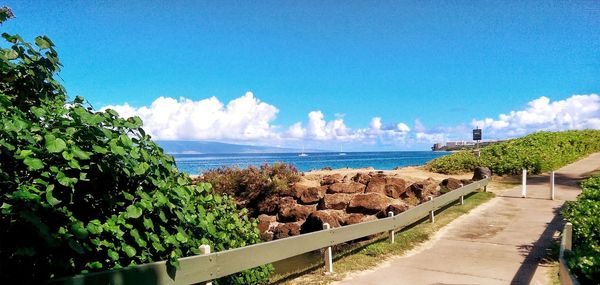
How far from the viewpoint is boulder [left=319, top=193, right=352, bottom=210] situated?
17.1 meters

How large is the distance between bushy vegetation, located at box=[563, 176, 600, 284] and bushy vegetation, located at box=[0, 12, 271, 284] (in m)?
4.24

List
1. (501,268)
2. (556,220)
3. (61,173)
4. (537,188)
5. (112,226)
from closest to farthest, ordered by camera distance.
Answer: (61,173) < (112,226) < (501,268) < (556,220) < (537,188)

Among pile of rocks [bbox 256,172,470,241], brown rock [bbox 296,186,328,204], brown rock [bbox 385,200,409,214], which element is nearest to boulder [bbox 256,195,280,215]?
pile of rocks [bbox 256,172,470,241]

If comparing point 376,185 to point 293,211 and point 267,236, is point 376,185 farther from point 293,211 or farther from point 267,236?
point 267,236

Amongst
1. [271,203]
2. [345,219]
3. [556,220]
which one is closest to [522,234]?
[556,220]

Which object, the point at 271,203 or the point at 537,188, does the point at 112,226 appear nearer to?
the point at 271,203

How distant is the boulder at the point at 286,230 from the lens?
16266 millimetres

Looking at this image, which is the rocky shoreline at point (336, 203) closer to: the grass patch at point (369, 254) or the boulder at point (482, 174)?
the boulder at point (482, 174)

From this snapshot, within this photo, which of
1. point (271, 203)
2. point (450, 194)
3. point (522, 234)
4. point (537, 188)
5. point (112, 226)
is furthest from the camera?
point (537, 188)

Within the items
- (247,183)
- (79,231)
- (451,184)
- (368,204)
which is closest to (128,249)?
(79,231)

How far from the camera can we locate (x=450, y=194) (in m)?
14.9

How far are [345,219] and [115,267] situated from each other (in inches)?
479

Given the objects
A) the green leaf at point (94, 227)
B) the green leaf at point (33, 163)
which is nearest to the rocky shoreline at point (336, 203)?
the green leaf at point (94, 227)

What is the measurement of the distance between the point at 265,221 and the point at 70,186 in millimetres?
14308
